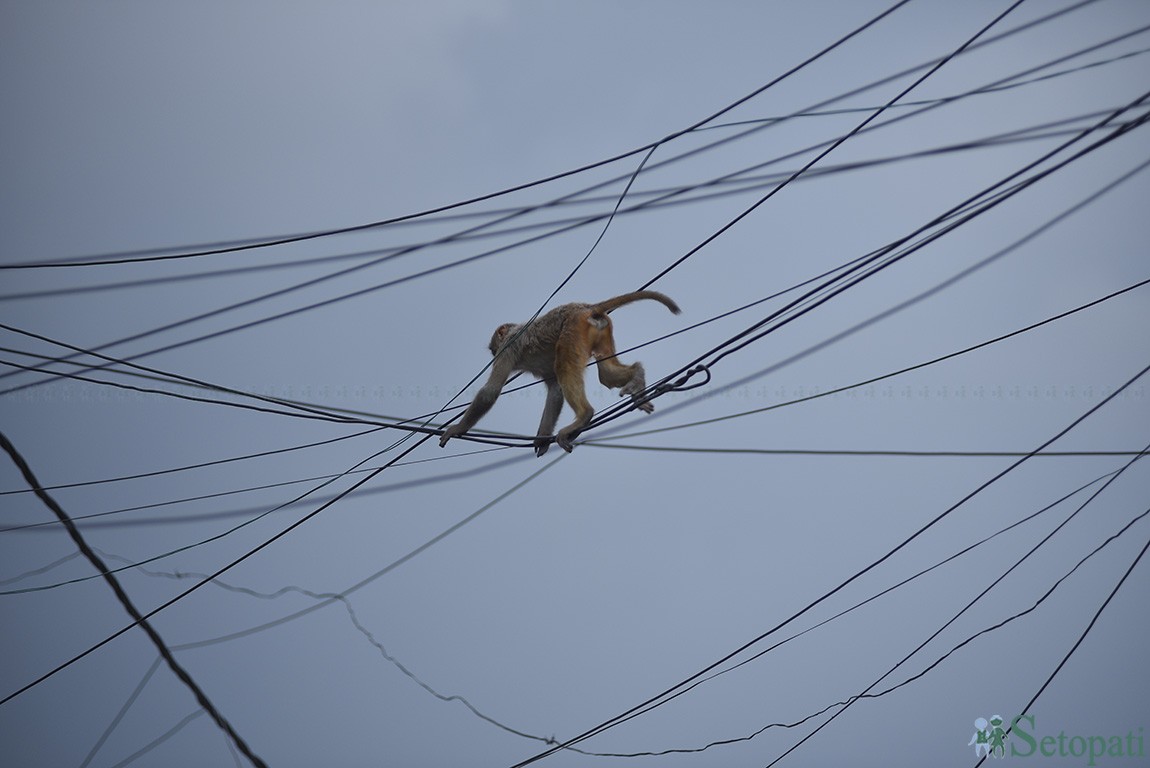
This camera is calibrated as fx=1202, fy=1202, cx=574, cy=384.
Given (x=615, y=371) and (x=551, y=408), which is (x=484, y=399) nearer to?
(x=551, y=408)

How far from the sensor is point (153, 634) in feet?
20.4

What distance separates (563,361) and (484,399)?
594 millimetres

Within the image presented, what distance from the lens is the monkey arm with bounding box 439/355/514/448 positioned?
7.97 m

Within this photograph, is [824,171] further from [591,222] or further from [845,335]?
[591,222]

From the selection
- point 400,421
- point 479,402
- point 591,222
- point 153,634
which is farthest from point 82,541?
point 591,222

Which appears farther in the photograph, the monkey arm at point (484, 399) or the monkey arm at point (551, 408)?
the monkey arm at point (551, 408)

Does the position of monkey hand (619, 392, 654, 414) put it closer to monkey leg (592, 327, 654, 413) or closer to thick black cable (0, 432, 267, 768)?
monkey leg (592, 327, 654, 413)

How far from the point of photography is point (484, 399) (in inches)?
320

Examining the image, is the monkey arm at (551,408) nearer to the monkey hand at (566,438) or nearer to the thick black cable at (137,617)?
the monkey hand at (566,438)

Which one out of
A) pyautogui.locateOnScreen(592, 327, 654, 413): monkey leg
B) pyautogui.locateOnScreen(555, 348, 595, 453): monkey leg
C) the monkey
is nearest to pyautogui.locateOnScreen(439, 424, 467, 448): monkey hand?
the monkey

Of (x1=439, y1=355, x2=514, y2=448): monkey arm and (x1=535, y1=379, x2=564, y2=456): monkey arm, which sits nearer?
(x1=439, y1=355, x2=514, y2=448): monkey arm

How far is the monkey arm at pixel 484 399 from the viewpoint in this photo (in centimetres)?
797

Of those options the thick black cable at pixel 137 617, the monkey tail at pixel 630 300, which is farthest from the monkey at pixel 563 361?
the thick black cable at pixel 137 617

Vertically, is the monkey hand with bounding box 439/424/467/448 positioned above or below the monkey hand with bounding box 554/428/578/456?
above
